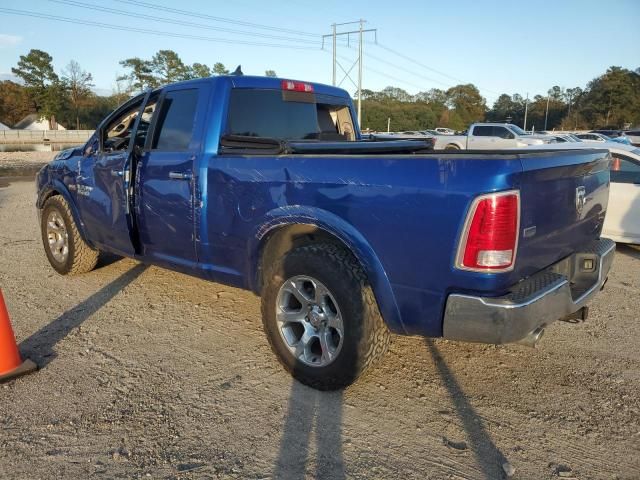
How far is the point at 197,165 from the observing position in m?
3.85

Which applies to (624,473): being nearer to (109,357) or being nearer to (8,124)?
(109,357)

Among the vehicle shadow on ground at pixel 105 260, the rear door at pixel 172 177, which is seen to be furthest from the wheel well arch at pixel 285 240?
the vehicle shadow on ground at pixel 105 260

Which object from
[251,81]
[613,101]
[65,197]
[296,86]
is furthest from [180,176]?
Answer: [613,101]

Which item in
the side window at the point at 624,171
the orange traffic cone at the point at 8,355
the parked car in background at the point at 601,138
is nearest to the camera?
the orange traffic cone at the point at 8,355

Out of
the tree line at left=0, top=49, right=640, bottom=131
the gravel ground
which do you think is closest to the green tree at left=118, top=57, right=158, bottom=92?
the tree line at left=0, top=49, right=640, bottom=131

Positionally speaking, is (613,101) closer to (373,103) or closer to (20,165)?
(373,103)

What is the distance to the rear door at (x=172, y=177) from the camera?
396 cm

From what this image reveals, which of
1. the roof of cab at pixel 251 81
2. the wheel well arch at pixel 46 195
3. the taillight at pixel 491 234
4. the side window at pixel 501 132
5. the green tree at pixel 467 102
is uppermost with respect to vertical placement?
the green tree at pixel 467 102

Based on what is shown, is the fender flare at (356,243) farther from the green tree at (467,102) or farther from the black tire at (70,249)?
the green tree at (467,102)

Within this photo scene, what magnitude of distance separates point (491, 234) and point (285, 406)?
161cm

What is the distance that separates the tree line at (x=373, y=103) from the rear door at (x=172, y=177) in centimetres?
7344

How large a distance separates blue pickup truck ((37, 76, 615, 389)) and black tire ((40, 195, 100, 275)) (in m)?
0.68

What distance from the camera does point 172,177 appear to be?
4.03 metres

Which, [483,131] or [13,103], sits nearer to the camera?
[483,131]
